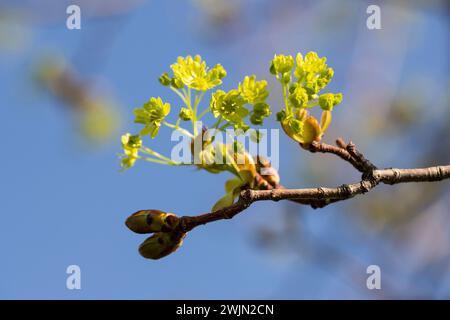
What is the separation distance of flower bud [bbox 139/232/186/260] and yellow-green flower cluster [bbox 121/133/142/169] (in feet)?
0.82

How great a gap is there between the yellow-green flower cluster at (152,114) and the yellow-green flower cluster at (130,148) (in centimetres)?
9

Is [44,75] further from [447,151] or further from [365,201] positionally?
[447,151]

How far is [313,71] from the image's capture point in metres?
2.04

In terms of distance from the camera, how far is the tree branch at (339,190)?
1889 millimetres

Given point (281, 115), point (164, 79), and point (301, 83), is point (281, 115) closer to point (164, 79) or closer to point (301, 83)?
point (301, 83)

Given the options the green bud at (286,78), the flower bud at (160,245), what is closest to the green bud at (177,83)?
the green bud at (286,78)

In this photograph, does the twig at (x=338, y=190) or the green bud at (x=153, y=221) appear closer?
the twig at (x=338, y=190)

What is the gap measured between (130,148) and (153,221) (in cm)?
25

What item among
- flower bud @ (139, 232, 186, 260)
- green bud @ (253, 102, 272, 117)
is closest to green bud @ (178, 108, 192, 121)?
green bud @ (253, 102, 272, 117)

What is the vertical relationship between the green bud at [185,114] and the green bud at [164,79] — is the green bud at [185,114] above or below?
below

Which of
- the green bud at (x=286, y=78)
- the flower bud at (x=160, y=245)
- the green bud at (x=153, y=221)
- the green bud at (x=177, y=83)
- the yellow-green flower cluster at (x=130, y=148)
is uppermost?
the green bud at (x=177, y=83)

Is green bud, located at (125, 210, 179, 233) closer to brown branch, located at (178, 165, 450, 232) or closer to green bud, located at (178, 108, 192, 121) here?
brown branch, located at (178, 165, 450, 232)

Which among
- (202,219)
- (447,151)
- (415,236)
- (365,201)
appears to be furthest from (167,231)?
(365,201)

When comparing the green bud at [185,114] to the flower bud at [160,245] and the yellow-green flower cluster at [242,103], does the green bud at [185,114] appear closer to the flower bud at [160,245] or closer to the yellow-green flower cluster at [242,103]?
the yellow-green flower cluster at [242,103]
